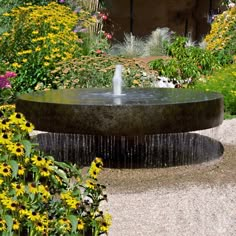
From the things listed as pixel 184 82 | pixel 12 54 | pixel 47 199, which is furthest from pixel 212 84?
pixel 47 199

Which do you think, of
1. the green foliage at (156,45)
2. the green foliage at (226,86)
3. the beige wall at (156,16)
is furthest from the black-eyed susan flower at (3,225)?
the beige wall at (156,16)

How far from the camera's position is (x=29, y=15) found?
11797 mm

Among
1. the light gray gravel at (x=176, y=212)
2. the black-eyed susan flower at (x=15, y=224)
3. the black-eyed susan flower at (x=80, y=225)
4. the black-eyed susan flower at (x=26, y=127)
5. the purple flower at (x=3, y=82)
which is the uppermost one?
the black-eyed susan flower at (x=26, y=127)

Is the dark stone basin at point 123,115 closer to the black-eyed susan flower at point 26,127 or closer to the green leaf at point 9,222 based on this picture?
the black-eyed susan flower at point 26,127

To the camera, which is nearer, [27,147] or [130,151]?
[27,147]

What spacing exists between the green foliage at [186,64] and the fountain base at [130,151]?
17.4 ft

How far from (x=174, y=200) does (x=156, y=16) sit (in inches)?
551

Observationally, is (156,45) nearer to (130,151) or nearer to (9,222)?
(130,151)

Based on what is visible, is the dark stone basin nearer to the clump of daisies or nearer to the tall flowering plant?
the clump of daisies

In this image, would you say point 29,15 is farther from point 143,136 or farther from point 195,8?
point 195,8

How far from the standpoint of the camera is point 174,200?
5711 mm

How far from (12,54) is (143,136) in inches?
197

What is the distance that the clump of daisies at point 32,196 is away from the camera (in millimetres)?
3496

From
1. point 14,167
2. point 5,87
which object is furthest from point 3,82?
point 14,167
